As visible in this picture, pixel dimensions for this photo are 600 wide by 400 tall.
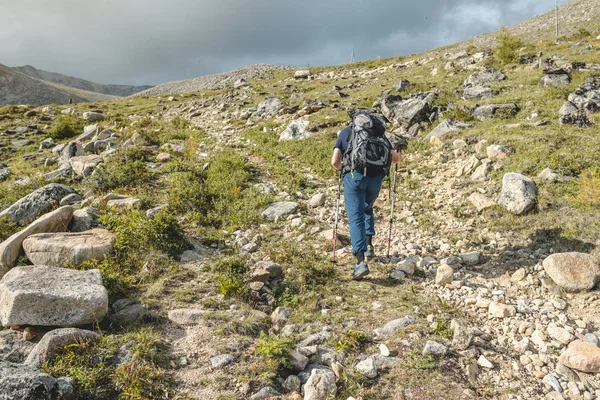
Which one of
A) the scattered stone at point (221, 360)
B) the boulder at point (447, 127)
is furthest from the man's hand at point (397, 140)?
the scattered stone at point (221, 360)

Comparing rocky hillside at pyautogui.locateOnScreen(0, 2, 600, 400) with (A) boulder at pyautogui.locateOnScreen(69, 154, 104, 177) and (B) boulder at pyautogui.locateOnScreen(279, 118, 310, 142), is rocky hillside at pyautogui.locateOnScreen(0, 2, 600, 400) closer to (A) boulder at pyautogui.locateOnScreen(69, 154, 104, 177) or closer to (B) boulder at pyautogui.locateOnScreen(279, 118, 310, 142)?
(A) boulder at pyautogui.locateOnScreen(69, 154, 104, 177)

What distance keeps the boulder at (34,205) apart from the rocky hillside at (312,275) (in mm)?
41

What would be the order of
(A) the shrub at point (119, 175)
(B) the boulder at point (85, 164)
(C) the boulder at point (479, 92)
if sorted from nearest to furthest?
(A) the shrub at point (119, 175)
(B) the boulder at point (85, 164)
(C) the boulder at point (479, 92)

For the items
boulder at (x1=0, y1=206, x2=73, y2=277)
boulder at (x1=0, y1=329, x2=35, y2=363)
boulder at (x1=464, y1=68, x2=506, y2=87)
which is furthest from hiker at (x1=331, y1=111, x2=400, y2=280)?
boulder at (x1=464, y1=68, x2=506, y2=87)

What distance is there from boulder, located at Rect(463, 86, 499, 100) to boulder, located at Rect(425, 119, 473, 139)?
4.44m

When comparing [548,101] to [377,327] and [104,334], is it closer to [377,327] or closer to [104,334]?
[377,327]

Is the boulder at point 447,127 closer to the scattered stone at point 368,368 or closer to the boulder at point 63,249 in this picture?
the scattered stone at point 368,368

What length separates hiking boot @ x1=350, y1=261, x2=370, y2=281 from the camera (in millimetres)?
6137

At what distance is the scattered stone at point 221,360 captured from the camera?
4.20 metres

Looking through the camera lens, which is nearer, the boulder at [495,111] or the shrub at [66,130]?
the boulder at [495,111]

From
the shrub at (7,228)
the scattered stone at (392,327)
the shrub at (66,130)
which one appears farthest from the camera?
the shrub at (66,130)

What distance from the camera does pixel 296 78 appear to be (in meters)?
46.0

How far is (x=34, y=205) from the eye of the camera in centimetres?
920

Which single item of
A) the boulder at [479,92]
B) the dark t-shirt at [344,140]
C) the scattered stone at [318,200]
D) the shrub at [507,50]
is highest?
the shrub at [507,50]
